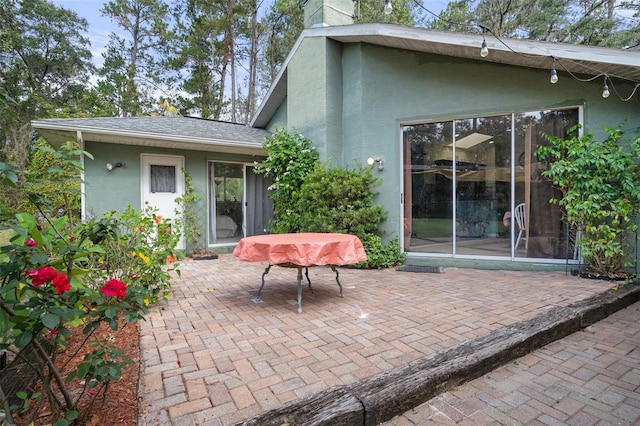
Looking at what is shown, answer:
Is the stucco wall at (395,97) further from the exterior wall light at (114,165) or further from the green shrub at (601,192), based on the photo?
the exterior wall light at (114,165)

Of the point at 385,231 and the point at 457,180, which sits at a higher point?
the point at 457,180

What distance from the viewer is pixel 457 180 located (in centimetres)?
563

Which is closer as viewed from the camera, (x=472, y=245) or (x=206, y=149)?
(x=472, y=245)

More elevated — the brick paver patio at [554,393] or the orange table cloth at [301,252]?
the orange table cloth at [301,252]

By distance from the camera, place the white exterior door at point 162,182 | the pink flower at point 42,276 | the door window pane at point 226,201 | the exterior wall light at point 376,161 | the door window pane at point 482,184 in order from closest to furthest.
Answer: the pink flower at point 42,276 < the door window pane at point 482,184 < the exterior wall light at point 376,161 < the white exterior door at point 162,182 < the door window pane at point 226,201

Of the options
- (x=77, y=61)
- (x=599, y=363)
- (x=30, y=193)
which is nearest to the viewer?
(x=30, y=193)

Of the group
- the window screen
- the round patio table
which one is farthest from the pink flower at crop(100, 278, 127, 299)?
the window screen

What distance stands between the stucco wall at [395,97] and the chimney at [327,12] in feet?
2.72

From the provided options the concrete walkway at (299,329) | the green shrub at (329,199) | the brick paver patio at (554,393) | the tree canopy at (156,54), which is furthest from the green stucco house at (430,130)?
the tree canopy at (156,54)

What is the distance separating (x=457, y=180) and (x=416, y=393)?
14.5ft

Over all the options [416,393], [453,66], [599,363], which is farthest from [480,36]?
[416,393]

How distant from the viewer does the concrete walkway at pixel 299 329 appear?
6.26 feet

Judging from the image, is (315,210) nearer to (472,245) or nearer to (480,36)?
(472,245)

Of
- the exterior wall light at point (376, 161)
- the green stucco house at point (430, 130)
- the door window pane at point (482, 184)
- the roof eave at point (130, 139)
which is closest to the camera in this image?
the green stucco house at point (430, 130)
